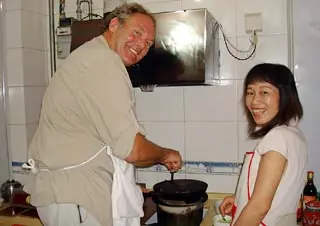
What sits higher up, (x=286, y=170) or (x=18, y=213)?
(x=286, y=170)

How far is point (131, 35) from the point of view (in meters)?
1.32

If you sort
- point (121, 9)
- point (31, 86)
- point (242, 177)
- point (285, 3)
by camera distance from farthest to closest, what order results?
point (31, 86)
point (285, 3)
point (121, 9)
point (242, 177)

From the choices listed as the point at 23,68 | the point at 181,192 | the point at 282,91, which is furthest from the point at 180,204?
the point at 23,68

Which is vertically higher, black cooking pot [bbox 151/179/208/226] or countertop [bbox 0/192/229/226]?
black cooking pot [bbox 151/179/208/226]

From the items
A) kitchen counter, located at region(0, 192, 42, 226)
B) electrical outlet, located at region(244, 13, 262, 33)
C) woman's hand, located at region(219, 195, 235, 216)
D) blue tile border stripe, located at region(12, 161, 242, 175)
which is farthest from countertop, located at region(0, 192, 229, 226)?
electrical outlet, located at region(244, 13, 262, 33)

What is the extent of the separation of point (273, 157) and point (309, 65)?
101 cm

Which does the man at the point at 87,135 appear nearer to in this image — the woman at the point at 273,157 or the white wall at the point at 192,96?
the woman at the point at 273,157

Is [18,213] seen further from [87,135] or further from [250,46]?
[250,46]

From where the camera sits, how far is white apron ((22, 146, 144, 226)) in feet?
4.22

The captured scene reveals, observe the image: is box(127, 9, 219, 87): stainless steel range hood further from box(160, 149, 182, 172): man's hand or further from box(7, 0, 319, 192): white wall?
box(160, 149, 182, 172): man's hand

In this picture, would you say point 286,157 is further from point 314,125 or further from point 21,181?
point 21,181

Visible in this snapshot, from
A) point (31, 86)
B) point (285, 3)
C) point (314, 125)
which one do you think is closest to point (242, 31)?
point (285, 3)

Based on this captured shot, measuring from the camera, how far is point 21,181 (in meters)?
2.23

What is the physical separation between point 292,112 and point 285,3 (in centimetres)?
92
